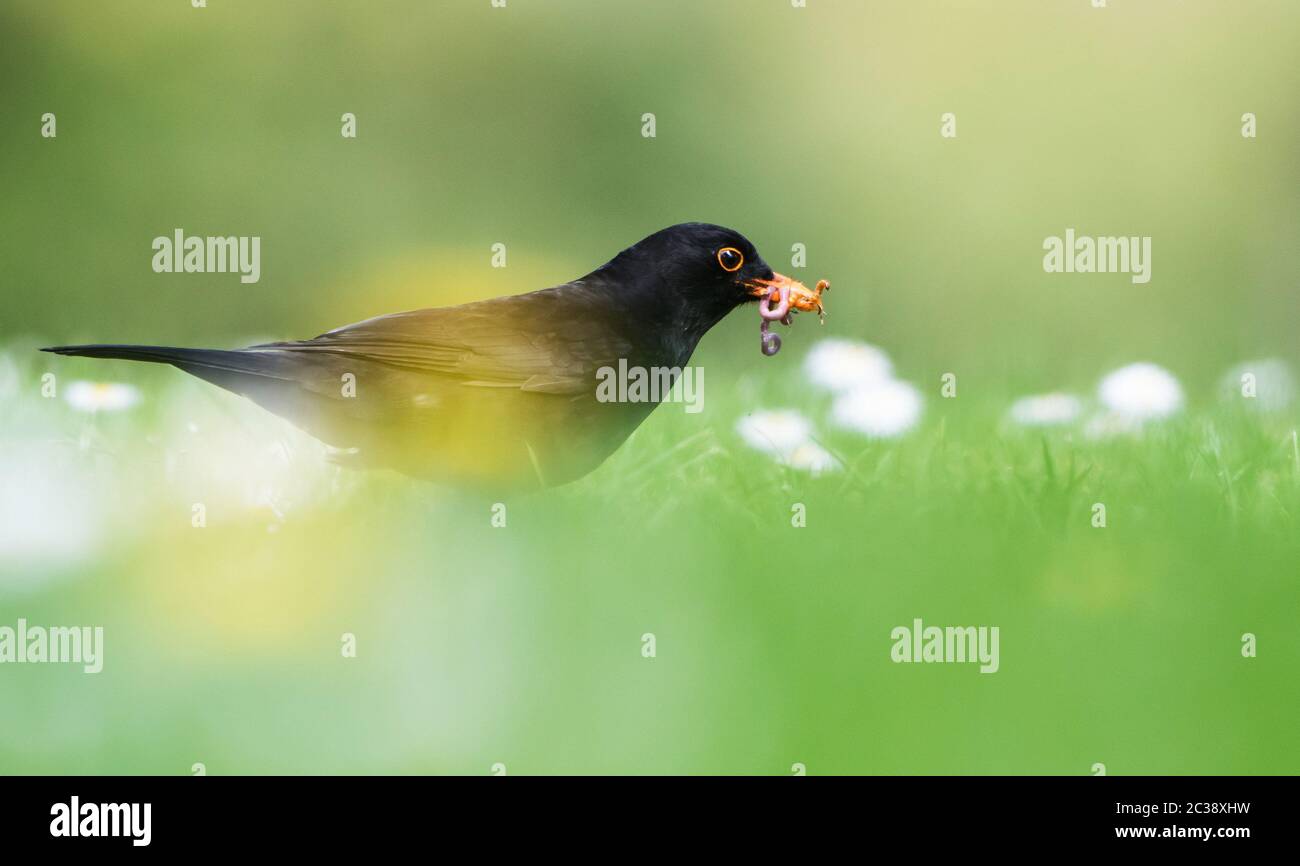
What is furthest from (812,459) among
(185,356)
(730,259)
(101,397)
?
(101,397)

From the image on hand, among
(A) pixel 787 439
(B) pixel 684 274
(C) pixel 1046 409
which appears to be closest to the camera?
(A) pixel 787 439

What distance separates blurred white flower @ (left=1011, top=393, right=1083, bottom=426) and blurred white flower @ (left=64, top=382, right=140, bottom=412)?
3219 millimetres

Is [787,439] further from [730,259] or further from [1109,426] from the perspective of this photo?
[1109,426]

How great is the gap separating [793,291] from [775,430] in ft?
1.68

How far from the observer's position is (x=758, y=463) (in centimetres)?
425

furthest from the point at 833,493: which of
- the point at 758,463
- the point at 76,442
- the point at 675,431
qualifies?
the point at 76,442

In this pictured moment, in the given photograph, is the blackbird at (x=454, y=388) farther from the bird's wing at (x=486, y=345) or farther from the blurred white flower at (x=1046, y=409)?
the blurred white flower at (x=1046, y=409)

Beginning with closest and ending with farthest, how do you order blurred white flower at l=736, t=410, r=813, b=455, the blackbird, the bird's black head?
the blackbird, blurred white flower at l=736, t=410, r=813, b=455, the bird's black head

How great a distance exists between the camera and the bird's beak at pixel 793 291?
15.0 feet

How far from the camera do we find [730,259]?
4.55m

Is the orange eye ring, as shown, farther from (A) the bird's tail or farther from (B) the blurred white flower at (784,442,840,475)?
(A) the bird's tail

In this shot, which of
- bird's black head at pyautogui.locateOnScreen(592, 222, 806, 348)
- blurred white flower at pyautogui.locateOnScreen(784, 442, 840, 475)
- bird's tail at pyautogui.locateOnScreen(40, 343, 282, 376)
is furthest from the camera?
bird's black head at pyautogui.locateOnScreen(592, 222, 806, 348)

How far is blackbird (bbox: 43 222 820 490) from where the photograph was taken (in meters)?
4.02

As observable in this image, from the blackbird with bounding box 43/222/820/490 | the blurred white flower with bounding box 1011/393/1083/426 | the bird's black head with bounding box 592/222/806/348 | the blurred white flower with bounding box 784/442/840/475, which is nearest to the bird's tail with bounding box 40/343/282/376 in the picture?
the blackbird with bounding box 43/222/820/490
